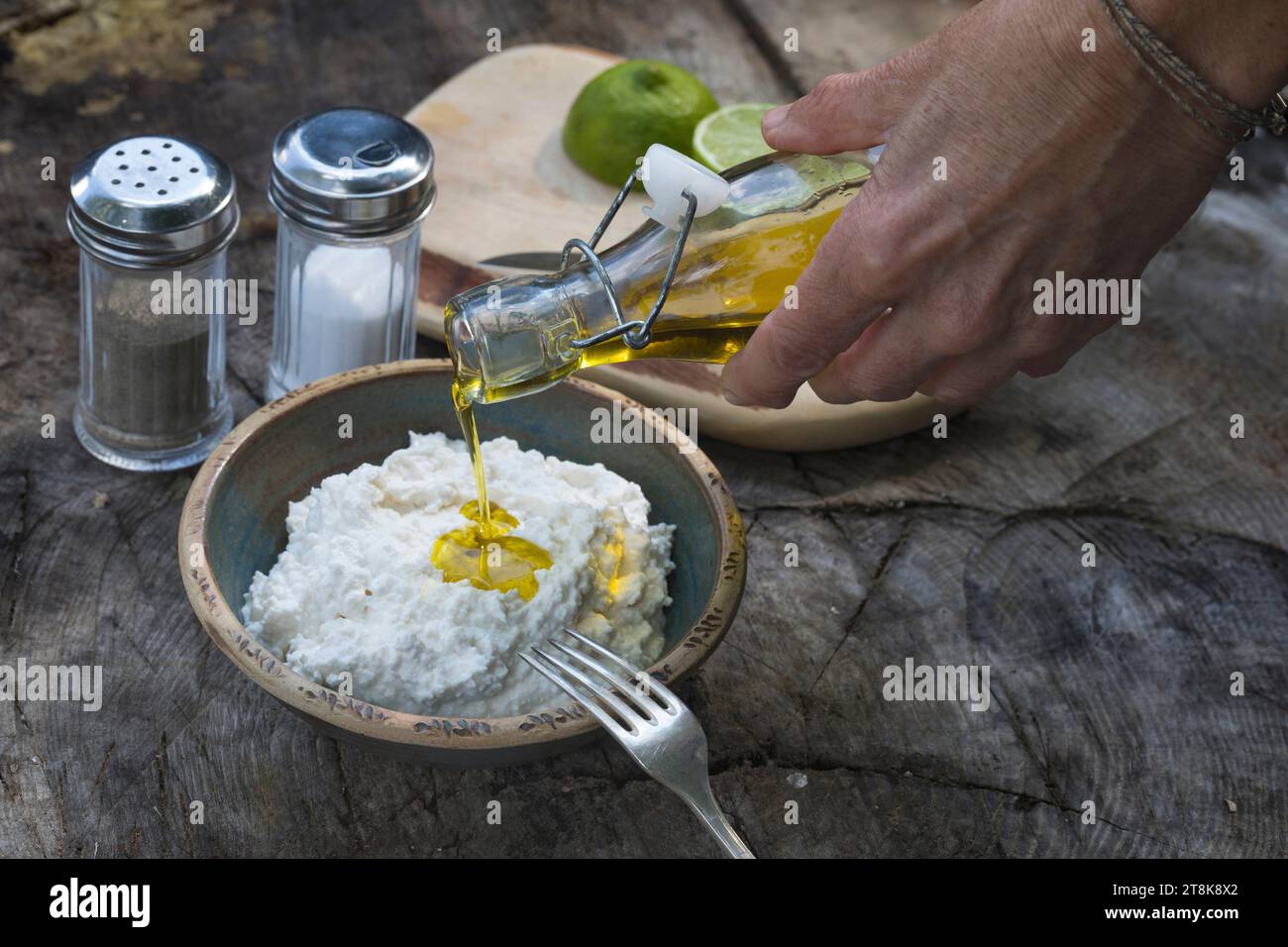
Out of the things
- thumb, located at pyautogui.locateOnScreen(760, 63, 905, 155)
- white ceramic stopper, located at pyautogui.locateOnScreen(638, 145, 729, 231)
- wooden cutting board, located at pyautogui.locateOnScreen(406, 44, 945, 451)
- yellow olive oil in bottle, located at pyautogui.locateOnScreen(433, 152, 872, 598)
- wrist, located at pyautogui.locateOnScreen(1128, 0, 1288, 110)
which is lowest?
wooden cutting board, located at pyautogui.locateOnScreen(406, 44, 945, 451)

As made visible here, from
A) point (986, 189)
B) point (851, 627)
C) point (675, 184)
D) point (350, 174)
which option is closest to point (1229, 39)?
point (986, 189)

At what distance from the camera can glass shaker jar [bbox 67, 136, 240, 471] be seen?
1411mm

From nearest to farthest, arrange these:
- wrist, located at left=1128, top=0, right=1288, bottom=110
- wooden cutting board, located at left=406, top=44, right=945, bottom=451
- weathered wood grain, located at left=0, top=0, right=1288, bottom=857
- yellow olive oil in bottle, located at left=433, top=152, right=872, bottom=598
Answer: wrist, located at left=1128, top=0, right=1288, bottom=110 → yellow olive oil in bottle, located at left=433, top=152, right=872, bottom=598 → weathered wood grain, located at left=0, top=0, right=1288, bottom=857 → wooden cutting board, located at left=406, top=44, right=945, bottom=451

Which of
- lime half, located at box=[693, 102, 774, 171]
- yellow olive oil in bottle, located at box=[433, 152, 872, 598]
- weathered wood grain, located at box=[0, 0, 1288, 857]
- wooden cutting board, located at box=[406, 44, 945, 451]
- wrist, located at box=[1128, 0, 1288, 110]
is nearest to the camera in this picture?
wrist, located at box=[1128, 0, 1288, 110]

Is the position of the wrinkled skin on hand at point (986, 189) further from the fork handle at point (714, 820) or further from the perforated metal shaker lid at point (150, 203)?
the perforated metal shaker lid at point (150, 203)

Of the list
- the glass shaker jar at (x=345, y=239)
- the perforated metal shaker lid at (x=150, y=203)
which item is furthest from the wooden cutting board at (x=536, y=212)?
the perforated metal shaker lid at (x=150, y=203)

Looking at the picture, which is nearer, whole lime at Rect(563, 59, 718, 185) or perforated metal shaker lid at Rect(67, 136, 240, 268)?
perforated metal shaker lid at Rect(67, 136, 240, 268)

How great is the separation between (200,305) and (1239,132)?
3.51ft

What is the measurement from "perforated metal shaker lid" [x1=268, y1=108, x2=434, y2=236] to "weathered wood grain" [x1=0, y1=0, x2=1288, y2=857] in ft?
1.05

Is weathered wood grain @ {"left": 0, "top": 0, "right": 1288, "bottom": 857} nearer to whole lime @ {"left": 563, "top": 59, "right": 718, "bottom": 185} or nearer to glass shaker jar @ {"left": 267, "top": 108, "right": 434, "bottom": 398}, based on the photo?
glass shaker jar @ {"left": 267, "top": 108, "right": 434, "bottom": 398}

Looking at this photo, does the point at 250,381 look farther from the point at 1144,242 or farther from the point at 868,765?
the point at 1144,242

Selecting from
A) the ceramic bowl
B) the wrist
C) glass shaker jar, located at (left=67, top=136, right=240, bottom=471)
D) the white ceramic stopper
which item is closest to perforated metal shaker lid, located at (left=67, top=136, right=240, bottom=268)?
glass shaker jar, located at (left=67, top=136, right=240, bottom=471)

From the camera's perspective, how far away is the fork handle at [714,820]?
3.61 feet

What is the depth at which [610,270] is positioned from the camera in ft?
3.99
